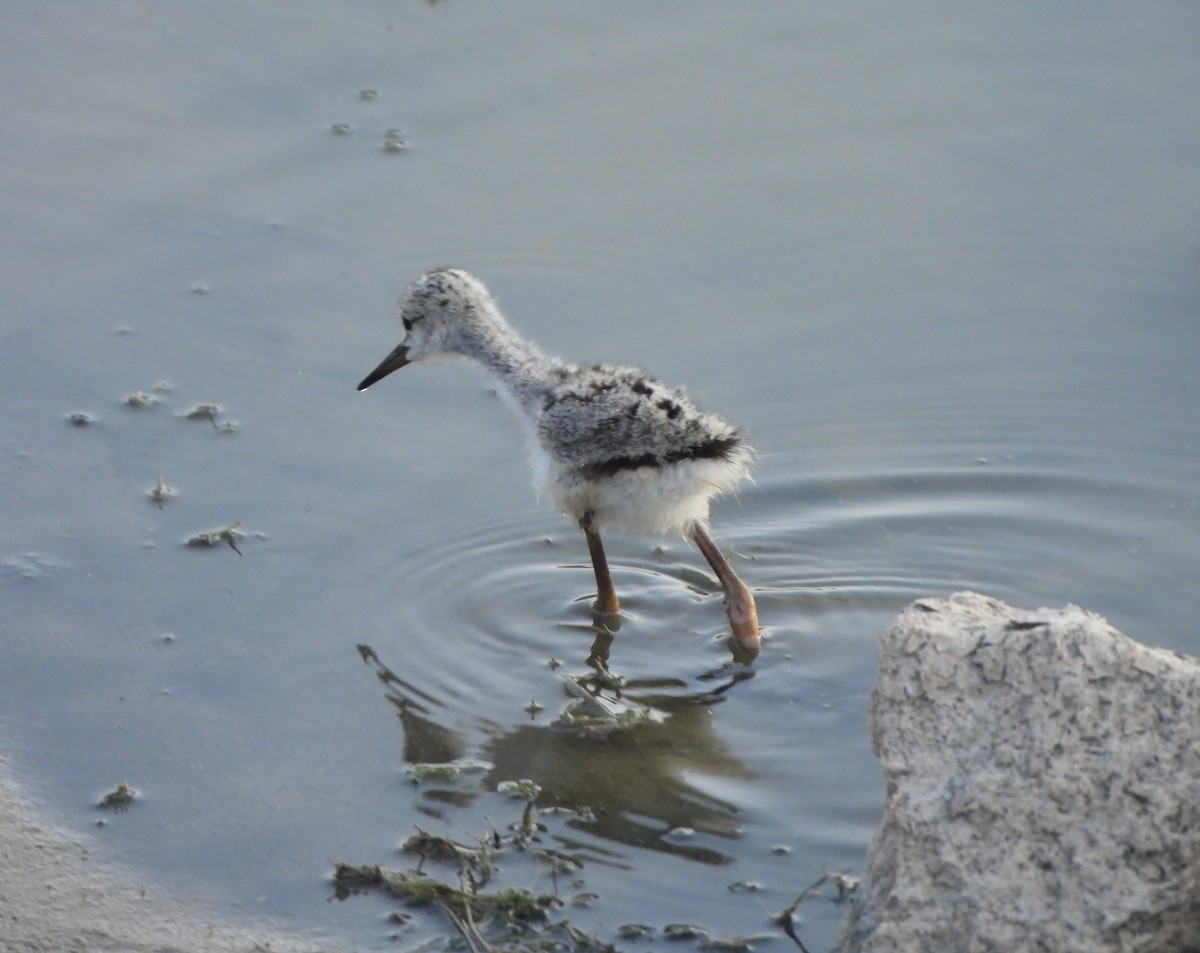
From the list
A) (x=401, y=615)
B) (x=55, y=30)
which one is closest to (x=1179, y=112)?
(x=401, y=615)

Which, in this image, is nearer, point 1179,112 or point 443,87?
point 1179,112

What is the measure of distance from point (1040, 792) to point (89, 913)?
A: 2.38 meters

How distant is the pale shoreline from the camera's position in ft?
13.1

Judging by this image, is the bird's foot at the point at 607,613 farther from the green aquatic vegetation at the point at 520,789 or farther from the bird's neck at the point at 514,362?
the green aquatic vegetation at the point at 520,789

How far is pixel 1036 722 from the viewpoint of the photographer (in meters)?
3.26

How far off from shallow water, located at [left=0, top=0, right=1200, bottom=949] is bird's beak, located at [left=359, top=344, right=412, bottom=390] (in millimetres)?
227

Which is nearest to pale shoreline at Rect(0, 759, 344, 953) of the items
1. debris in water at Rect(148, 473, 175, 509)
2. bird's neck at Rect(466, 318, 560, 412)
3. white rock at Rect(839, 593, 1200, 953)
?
white rock at Rect(839, 593, 1200, 953)

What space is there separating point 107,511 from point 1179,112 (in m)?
5.32

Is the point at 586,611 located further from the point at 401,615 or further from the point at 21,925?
the point at 21,925

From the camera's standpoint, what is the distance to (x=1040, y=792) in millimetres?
3207

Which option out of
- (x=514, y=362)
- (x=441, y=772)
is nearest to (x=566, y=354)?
(x=514, y=362)

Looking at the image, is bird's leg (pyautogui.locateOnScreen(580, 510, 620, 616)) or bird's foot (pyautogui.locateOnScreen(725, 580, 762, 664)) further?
bird's leg (pyautogui.locateOnScreen(580, 510, 620, 616))

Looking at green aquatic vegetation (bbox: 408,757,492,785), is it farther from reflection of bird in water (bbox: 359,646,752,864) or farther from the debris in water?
the debris in water

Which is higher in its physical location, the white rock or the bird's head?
the bird's head
